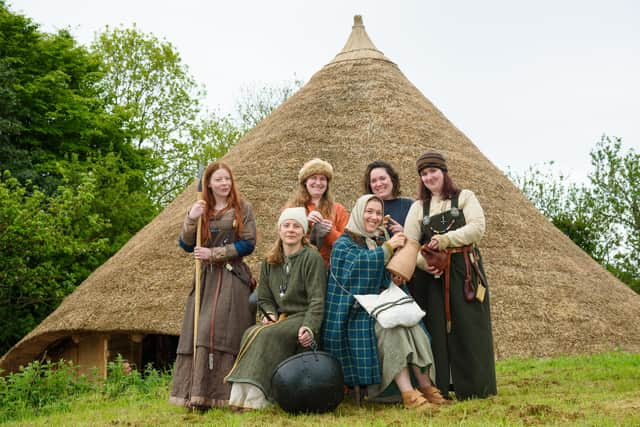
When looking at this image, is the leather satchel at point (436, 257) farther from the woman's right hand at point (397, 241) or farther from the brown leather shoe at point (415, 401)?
the brown leather shoe at point (415, 401)

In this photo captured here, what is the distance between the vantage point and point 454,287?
500 centimetres

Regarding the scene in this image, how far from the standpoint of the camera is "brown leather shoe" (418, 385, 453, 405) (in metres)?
4.70

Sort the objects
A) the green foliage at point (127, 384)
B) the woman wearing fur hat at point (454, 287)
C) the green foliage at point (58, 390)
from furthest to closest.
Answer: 1. the green foliage at point (127, 384)
2. the green foliage at point (58, 390)
3. the woman wearing fur hat at point (454, 287)

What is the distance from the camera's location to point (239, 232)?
5.38 meters

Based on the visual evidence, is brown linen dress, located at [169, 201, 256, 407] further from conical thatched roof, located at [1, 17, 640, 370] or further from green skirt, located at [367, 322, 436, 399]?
conical thatched roof, located at [1, 17, 640, 370]

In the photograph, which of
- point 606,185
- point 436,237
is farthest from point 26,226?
point 606,185

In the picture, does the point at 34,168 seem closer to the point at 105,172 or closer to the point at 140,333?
the point at 105,172

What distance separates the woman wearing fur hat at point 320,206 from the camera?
536cm

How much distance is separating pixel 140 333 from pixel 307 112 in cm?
586

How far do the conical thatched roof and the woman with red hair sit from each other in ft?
12.8

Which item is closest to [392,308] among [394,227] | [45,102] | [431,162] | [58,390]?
[394,227]

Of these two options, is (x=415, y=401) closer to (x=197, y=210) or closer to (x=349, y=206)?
(x=197, y=210)

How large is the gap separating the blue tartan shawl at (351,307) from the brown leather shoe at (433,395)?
1.35 feet

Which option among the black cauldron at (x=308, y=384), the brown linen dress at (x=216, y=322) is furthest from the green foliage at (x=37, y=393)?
the black cauldron at (x=308, y=384)
